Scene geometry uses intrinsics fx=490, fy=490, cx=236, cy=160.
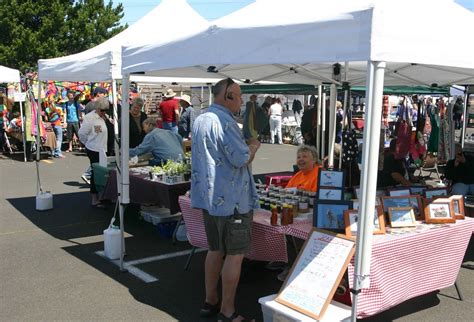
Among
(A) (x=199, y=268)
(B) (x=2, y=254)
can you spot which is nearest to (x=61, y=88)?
(B) (x=2, y=254)

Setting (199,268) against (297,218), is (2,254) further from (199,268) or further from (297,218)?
(297,218)

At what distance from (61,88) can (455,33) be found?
13.7m

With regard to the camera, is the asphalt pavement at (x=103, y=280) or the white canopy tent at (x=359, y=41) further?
the asphalt pavement at (x=103, y=280)

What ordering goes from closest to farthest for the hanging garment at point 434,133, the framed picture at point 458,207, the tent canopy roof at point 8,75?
the framed picture at point 458,207 < the hanging garment at point 434,133 < the tent canopy roof at point 8,75

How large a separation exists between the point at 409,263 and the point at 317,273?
693mm

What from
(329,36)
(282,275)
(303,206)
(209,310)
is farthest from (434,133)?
(329,36)

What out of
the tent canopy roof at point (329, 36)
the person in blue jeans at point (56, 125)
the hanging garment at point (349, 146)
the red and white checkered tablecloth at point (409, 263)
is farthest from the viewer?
the person in blue jeans at point (56, 125)

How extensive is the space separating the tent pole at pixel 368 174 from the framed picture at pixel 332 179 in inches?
41.5

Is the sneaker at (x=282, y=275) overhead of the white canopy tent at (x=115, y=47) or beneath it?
beneath

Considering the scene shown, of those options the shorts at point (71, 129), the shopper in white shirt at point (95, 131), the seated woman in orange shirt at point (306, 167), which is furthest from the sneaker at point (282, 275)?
the shorts at point (71, 129)

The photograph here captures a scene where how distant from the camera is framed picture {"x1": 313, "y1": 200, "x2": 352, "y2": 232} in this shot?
329 cm

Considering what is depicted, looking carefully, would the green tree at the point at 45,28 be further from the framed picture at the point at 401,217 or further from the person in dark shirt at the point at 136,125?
the framed picture at the point at 401,217

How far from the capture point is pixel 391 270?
3105mm

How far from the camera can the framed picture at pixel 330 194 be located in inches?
143
